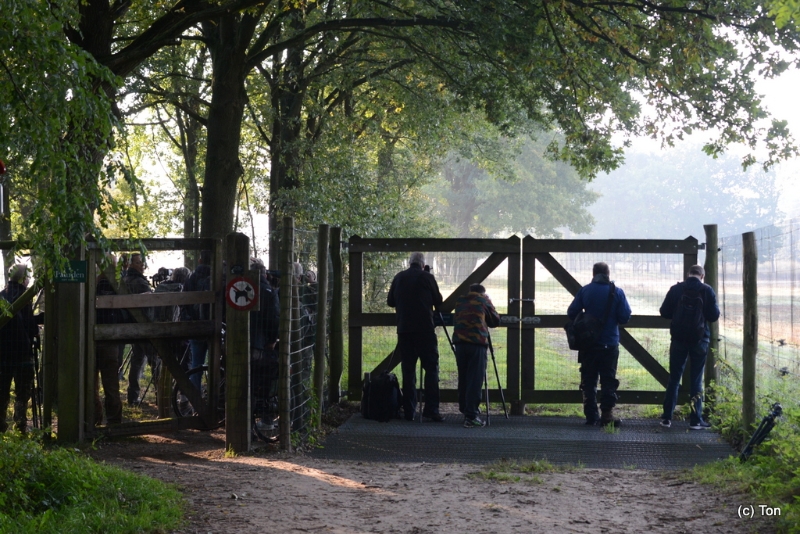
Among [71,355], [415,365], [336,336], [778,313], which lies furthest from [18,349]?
[778,313]

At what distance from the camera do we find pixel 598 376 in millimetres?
11453

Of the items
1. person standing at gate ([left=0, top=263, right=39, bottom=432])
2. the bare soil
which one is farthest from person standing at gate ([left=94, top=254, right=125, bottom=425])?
the bare soil

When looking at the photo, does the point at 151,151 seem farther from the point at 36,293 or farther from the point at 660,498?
the point at 660,498

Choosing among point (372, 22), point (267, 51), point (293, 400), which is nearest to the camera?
point (293, 400)

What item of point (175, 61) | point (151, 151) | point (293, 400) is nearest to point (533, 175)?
point (151, 151)

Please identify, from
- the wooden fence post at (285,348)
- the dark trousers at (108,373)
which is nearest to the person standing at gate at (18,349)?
the dark trousers at (108,373)

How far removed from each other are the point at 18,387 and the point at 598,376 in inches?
275

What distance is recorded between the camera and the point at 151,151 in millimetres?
30703

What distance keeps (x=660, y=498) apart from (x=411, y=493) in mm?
2026

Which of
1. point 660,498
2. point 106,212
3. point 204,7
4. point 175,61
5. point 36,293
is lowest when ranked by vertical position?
point 660,498

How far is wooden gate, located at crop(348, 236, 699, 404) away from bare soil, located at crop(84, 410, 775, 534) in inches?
144

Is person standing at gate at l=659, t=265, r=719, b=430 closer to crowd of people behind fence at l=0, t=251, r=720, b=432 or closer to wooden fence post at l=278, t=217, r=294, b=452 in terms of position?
crowd of people behind fence at l=0, t=251, r=720, b=432

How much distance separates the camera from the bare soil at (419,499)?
634cm

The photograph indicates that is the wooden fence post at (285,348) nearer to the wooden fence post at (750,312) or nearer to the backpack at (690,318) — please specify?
the wooden fence post at (750,312)
